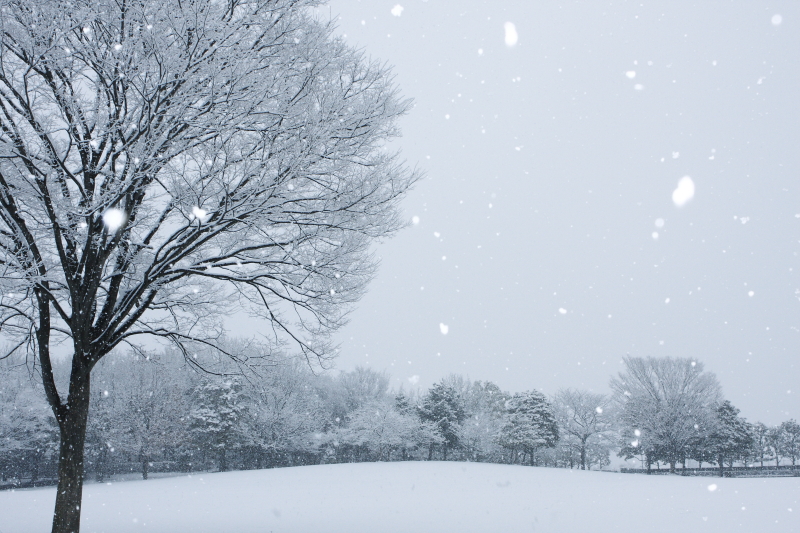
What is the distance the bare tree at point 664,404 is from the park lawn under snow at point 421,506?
1780cm

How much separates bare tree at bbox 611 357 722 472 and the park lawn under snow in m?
17.8

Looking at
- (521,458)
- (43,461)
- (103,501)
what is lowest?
(521,458)

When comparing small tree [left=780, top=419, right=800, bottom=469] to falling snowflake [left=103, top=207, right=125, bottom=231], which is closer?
falling snowflake [left=103, top=207, right=125, bottom=231]

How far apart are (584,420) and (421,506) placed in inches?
1626

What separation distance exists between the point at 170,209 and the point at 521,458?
173ft

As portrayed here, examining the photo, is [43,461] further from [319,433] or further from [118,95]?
[118,95]

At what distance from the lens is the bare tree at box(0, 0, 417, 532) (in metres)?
5.34

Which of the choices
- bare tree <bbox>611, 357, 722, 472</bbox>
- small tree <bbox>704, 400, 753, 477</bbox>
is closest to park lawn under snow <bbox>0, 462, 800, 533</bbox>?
bare tree <bbox>611, 357, 722, 472</bbox>

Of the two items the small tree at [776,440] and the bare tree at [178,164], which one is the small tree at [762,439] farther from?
the bare tree at [178,164]

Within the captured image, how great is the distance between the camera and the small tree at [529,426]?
1660 inches

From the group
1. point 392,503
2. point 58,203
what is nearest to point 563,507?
point 392,503

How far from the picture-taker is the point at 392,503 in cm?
1380

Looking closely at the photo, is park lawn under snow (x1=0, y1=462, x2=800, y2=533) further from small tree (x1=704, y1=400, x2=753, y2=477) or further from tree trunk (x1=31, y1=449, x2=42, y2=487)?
small tree (x1=704, y1=400, x2=753, y2=477)

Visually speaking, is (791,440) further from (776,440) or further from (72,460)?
(72,460)
